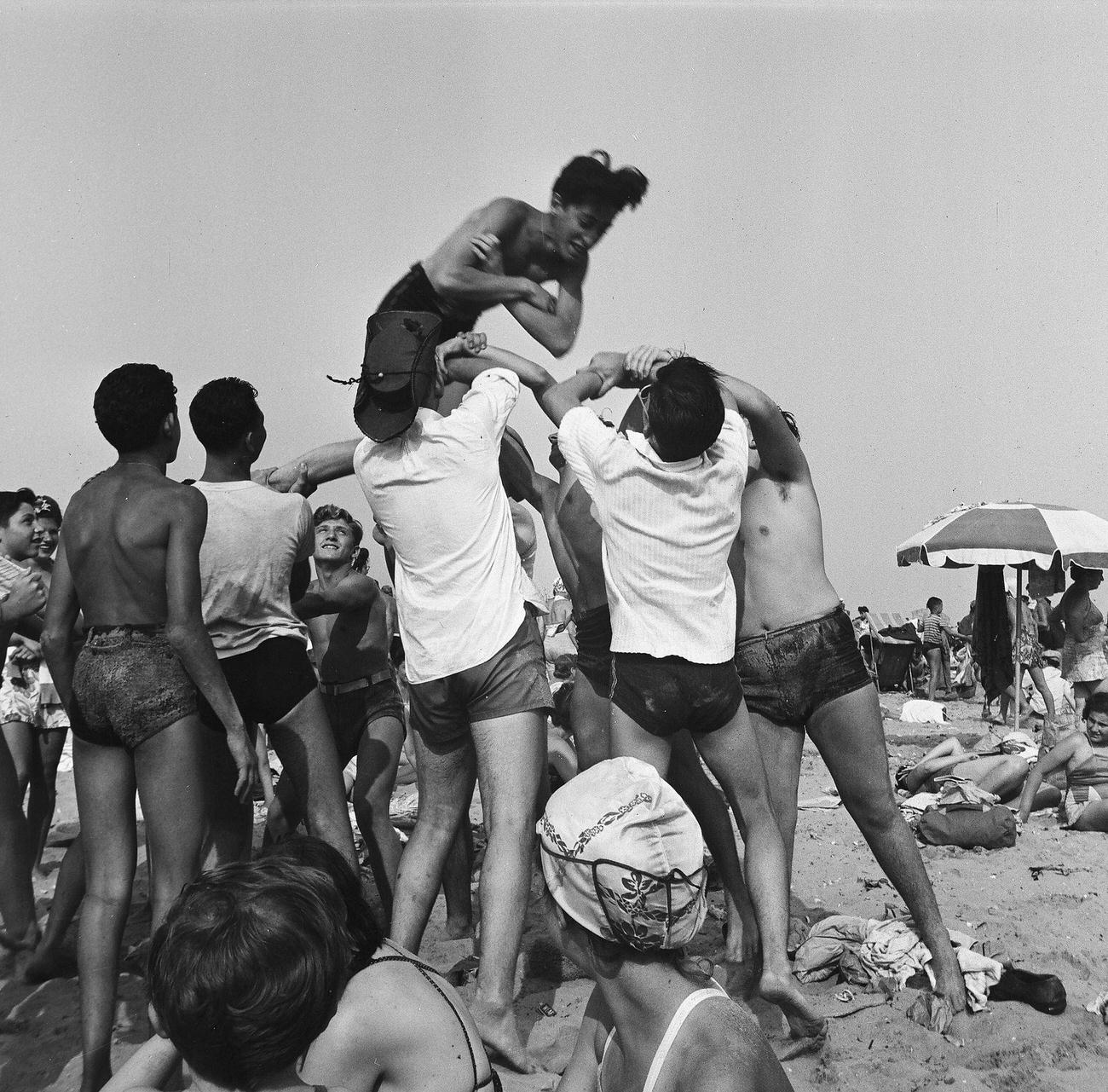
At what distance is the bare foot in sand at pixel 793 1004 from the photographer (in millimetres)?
3104

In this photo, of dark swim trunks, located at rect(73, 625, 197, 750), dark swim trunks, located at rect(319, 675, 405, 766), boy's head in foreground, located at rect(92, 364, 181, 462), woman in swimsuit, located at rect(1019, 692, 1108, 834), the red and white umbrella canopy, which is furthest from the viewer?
the red and white umbrella canopy

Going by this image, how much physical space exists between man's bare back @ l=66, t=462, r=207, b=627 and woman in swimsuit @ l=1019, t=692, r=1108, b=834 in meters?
5.96

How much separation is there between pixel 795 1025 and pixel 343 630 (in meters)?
2.63

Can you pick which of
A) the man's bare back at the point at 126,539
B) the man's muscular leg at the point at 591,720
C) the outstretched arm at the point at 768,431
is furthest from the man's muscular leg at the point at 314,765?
the outstretched arm at the point at 768,431

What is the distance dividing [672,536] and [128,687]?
5.65ft

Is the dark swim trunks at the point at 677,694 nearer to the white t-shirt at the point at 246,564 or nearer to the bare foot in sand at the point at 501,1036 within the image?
the bare foot in sand at the point at 501,1036

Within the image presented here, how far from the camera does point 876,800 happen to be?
12.0ft

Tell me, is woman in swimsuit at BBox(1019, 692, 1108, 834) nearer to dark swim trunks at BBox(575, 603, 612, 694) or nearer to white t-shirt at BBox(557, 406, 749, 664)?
dark swim trunks at BBox(575, 603, 612, 694)

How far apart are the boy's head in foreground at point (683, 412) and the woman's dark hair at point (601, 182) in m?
0.95

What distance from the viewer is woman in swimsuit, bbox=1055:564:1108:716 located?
9766mm

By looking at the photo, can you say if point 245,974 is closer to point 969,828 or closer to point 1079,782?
point 969,828

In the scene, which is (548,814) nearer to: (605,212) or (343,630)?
(605,212)

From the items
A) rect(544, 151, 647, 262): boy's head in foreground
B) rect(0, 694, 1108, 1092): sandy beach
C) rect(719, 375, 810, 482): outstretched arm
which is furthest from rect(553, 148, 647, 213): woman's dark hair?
rect(0, 694, 1108, 1092): sandy beach

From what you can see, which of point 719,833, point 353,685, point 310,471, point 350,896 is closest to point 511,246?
point 310,471
